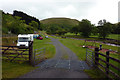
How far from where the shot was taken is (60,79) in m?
5.76

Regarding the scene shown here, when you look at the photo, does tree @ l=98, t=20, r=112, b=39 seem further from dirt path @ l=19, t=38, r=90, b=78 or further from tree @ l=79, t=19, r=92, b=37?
dirt path @ l=19, t=38, r=90, b=78

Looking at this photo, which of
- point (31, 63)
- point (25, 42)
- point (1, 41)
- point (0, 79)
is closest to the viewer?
point (0, 79)

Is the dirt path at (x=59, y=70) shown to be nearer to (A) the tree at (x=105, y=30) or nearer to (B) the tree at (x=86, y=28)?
(A) the tree at (x=105, y=30)

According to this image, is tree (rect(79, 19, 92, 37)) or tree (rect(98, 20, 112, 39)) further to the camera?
tree (rect(79, 19, 92, 37))

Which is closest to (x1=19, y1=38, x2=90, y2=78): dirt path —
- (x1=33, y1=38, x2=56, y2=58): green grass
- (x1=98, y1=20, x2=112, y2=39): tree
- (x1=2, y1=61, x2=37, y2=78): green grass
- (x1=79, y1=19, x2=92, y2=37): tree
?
(x1=2, y1=61, x2=37, y2=78): green grass

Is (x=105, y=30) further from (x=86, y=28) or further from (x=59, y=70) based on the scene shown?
(x=59, y=70)

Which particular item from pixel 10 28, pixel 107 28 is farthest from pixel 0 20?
pixel 107 28

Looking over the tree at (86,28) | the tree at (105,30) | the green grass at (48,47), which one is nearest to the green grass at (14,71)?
the green grass at (48,47)

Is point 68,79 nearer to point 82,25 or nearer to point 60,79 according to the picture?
point 60,79

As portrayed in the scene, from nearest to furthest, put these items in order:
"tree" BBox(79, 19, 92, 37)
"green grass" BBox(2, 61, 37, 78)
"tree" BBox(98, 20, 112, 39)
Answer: "green grass" BBox(2, 61, 37, 78) < "tree" BBox(98, 20, 112, 39) < "tree" BBox(79, 19, 92, 37)

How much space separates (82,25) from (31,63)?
77.9m

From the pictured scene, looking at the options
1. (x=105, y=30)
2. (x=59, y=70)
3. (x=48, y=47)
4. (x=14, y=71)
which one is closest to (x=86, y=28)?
(x=105, y=30)

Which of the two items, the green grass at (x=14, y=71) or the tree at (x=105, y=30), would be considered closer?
the green grass at (x=14, y=71)

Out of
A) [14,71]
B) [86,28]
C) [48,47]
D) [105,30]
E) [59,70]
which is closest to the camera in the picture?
[14,71]
